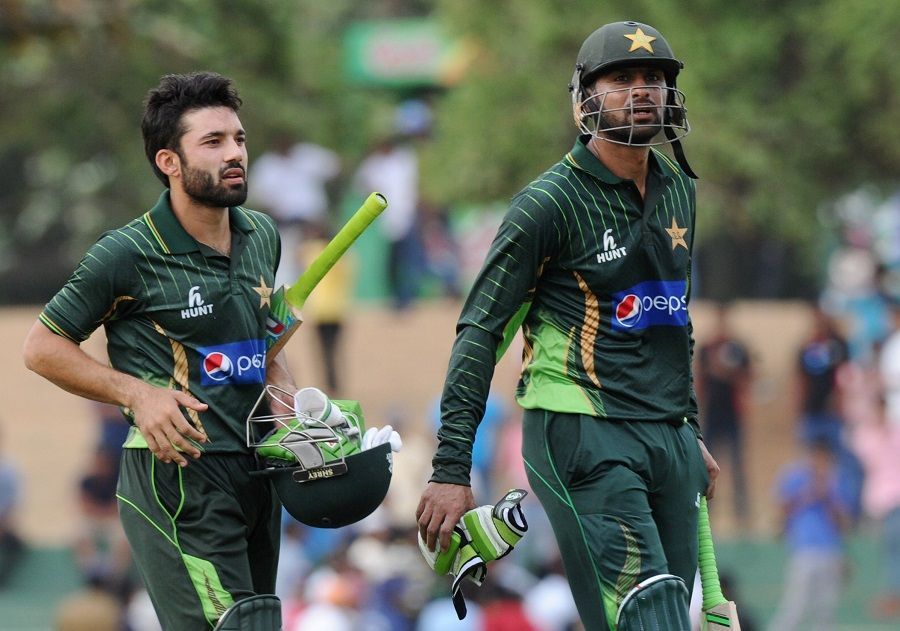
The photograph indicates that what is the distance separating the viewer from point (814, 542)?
1355 centimetres

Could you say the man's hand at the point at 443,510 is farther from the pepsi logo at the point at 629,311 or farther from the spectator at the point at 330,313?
the spectator at the point at 330,313

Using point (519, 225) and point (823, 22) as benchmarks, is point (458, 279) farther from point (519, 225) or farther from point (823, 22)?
point (519, 225)

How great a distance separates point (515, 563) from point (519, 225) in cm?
871

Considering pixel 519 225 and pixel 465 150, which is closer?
pixel 519 225

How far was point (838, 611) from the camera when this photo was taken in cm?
1377

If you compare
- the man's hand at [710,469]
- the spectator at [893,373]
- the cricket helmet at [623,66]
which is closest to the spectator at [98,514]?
the spectator at [893,373]

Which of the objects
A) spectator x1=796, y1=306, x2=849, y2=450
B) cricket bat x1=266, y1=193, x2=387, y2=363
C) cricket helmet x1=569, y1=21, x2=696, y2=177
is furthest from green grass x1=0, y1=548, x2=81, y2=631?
cricket helmet x1=569, y1=21, x2=696, y2=177

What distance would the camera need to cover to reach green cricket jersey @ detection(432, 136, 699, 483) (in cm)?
573

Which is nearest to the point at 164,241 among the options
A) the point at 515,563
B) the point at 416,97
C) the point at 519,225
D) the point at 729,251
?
the point at 519,225

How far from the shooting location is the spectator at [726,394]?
1565 cm

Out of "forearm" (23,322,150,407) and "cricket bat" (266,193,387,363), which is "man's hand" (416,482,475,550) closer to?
"cricket bat" (266,193,387,363)

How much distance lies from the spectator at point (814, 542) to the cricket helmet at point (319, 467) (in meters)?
8.39

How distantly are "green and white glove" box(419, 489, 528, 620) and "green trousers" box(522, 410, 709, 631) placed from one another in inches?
7.1

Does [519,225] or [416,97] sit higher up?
[416,97]
